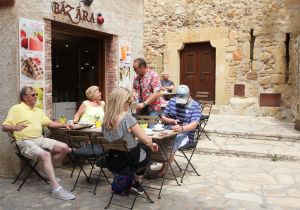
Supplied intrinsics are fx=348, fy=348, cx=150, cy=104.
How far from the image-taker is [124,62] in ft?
22.8

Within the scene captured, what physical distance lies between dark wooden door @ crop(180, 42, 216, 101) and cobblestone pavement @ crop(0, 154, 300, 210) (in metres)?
6.11

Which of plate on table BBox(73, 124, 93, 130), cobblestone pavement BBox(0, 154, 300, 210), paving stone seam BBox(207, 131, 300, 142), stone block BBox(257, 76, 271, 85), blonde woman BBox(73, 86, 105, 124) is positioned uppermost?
stone block BBox(257, 76, 271, 85)

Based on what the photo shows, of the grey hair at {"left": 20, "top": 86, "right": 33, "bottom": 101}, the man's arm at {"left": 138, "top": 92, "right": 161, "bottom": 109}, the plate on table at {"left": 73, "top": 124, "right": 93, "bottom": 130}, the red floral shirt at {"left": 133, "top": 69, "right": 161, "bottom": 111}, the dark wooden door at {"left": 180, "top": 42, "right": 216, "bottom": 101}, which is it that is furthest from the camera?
the dark wooden door at {"left": 180, "top": 42, "right": 216, "bottom": 101}

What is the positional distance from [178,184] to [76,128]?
1.56 metres

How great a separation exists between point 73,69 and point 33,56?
7.54 ft

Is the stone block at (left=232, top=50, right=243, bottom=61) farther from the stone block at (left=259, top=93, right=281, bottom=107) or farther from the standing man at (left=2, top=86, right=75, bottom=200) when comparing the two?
the standing man at (left=2, top=86, right=75, bottom=200)

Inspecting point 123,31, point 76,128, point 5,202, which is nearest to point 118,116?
point 76,128

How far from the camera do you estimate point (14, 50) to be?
15.7ft

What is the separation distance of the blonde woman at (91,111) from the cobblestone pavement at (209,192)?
0.85 meters

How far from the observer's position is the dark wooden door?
11.3m

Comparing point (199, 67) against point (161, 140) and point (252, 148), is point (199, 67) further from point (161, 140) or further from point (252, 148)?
point (161, 140)

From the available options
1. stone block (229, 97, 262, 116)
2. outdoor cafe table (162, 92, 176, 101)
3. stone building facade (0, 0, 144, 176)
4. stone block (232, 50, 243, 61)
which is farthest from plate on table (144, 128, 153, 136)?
stone block (232, 50, 243, 61)

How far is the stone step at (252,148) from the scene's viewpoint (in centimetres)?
598

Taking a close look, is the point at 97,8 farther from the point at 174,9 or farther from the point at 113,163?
the point at 174,9
